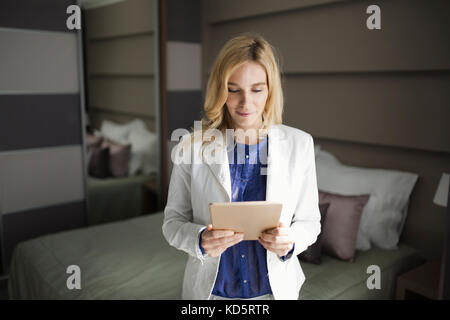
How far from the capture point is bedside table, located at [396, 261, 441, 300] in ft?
4.30

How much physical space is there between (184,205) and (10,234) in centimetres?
215

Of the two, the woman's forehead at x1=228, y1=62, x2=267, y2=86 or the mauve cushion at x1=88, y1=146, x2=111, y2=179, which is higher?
the woman's forehead at x1=228, y1=62, x2=267, y2=86

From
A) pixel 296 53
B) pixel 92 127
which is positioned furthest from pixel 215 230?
pixel 92 127

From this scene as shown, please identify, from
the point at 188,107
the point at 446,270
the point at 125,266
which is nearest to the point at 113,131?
the point at 125,266

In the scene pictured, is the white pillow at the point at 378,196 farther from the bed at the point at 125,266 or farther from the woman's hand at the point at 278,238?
the woman's hand at the point at 278,238

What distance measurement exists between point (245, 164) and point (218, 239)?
0.12m

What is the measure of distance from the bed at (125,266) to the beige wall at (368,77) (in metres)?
0.23

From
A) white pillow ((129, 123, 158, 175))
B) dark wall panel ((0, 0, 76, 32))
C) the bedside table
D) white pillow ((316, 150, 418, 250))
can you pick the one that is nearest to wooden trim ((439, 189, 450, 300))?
white pillow ((316, 150, 418, 250))

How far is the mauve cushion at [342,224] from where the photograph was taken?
1133 mm

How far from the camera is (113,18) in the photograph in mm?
1931

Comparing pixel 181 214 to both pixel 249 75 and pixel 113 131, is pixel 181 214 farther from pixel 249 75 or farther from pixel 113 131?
pixel 113 131

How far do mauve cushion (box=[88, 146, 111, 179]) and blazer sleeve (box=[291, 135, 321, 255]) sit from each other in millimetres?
2143

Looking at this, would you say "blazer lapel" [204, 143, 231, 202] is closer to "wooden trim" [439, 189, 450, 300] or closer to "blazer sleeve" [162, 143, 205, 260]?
"blazer sleeve" [162, 143, 205, 260]

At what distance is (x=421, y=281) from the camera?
1337 millimetres
